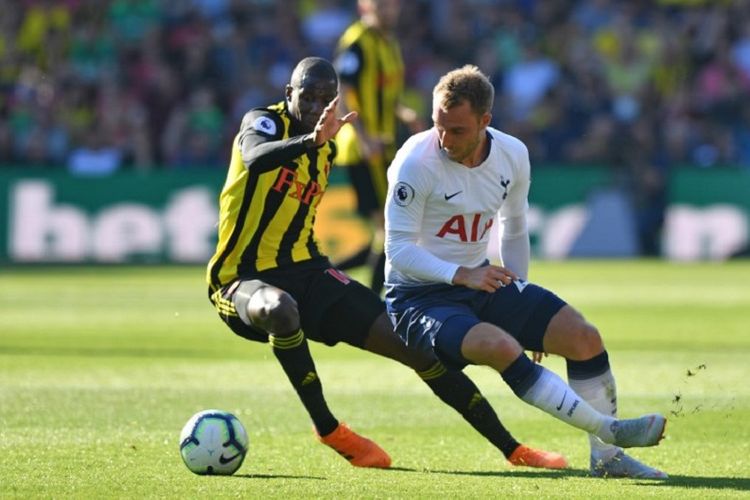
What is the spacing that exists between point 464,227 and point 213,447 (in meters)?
1.54

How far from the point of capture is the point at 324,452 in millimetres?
7789

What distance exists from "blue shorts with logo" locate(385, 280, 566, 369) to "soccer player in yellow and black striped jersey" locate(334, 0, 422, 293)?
5.99m

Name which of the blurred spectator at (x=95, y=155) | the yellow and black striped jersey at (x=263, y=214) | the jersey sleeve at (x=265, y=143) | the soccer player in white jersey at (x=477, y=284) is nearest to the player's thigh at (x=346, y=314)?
the yellow and black striped jersey at (x=263, y=214)

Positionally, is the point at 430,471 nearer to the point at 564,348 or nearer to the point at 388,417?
the point at 564,348

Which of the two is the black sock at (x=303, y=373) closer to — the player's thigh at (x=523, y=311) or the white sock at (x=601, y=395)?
the player's thigh at (x=523, y=311)

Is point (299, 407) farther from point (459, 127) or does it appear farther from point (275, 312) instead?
point (459, 127)

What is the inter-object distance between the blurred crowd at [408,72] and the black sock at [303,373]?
51.8 feet

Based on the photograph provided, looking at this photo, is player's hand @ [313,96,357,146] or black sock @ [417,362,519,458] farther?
black sock @ [417,362,519,458]

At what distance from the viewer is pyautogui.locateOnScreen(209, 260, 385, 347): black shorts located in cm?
767

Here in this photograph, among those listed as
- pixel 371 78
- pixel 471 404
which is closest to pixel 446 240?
pixel 471 404

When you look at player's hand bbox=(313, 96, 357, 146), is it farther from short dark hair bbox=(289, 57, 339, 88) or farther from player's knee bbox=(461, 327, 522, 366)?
player's knee bbox=(461, 327, 522, 366)

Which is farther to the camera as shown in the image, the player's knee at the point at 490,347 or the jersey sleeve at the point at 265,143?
the jersey sleeve at the point at 265,143

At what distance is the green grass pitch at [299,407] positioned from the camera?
21.8 feet

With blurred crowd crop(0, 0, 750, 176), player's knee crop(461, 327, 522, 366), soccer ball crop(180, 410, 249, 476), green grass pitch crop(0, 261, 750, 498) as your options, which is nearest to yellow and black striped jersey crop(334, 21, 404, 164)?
green grass pitch crop(0, 261, 750, 498)
